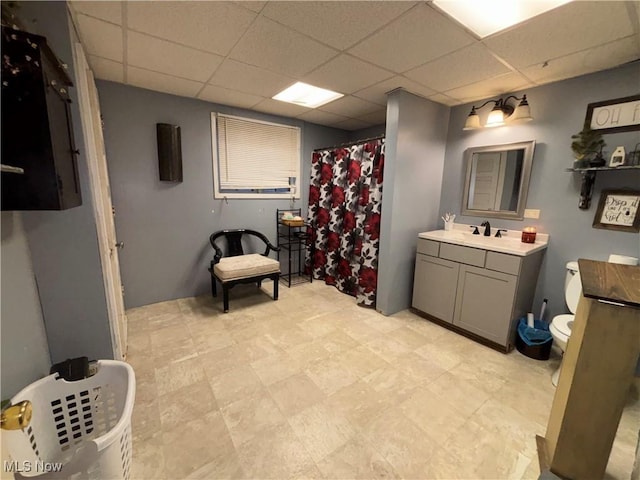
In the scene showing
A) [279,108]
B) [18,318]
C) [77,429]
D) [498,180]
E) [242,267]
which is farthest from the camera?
[279,108]

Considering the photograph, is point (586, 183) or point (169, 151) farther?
point (169, 151)

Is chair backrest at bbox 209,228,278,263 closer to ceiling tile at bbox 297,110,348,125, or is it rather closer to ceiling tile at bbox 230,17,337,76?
ceiling tile at bbox 297,110,348,125

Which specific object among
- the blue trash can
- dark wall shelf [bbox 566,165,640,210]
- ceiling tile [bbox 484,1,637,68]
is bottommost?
the blue trash can

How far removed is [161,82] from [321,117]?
1.91 m

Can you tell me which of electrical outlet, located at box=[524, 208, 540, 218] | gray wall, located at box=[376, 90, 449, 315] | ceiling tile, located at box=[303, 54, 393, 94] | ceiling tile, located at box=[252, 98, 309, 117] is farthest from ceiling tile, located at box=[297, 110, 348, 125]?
electrical outlet, located at box=[524, 208, 540, 218]

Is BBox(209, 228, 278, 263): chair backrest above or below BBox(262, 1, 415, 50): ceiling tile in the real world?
below

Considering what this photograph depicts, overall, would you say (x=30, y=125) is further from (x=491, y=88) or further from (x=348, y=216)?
(x=491, y=88)

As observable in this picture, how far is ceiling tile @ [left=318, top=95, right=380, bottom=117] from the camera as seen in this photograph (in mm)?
2951

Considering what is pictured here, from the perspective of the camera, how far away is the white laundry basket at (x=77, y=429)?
90 cm

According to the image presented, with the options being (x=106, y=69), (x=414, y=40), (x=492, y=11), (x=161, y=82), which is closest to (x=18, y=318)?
(x=106, y=69)

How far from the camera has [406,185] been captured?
2840mm

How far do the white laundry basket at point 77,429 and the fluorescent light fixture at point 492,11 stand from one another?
250 cm

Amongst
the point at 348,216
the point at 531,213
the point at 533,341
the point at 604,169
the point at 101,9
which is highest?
the point at 101,9

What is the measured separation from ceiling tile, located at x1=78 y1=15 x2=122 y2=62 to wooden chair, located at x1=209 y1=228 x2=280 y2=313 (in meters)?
1.92
